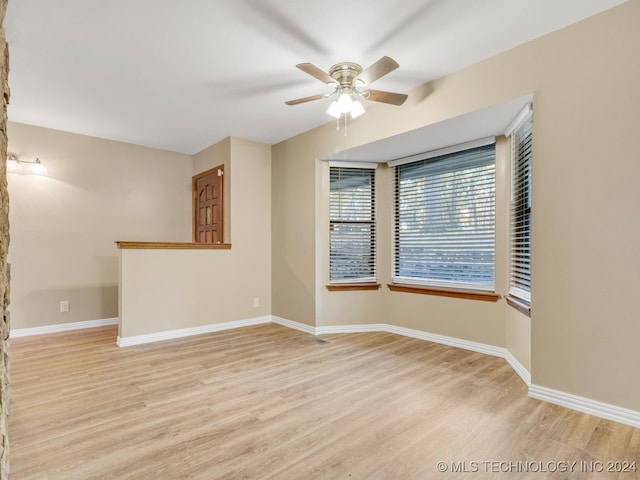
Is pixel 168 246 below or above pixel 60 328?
above

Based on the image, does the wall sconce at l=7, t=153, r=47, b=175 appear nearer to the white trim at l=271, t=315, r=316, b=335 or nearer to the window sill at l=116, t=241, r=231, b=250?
the window sill at l=116, t=241, r=231, b=250

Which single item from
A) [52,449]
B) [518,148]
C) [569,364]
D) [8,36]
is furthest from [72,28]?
[569,364]

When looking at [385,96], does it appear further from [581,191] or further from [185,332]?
[185,332]

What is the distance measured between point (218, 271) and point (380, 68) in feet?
10.3

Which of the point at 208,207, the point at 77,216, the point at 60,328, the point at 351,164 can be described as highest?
the point at 351,164

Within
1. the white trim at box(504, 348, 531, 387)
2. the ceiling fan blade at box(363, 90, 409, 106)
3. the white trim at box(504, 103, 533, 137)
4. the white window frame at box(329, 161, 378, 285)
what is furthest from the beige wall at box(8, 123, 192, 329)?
the white trim at box(504, 348, 531, 387)

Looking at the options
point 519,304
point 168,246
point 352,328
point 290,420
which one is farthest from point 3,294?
point 352,328

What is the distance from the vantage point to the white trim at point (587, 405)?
2002mm

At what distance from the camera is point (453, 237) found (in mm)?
3686

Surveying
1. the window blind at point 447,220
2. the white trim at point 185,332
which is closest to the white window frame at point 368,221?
the window blind at point 447,220

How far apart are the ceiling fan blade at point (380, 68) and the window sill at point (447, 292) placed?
7.66ft

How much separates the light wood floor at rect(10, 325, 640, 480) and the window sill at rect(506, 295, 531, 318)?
56cm

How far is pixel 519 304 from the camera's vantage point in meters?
2.78

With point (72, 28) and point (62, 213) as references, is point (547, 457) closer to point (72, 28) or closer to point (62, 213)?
point (72, 28)
